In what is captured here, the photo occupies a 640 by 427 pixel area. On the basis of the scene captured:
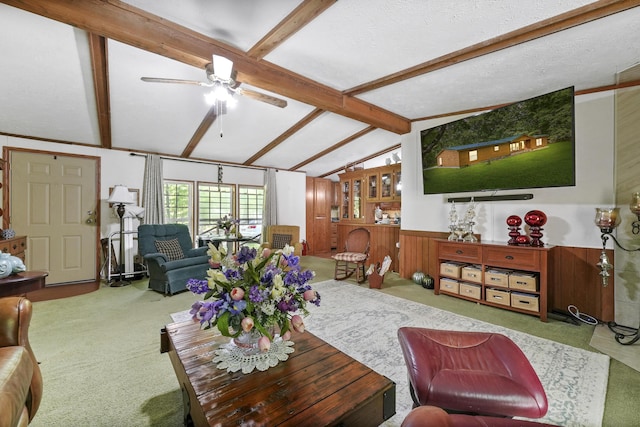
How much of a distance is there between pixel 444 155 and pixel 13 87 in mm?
5150

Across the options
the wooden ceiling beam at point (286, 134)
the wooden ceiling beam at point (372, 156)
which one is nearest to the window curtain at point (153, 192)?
the wooden ceiling beam at point (286, 134)

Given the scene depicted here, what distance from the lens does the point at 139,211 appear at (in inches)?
177

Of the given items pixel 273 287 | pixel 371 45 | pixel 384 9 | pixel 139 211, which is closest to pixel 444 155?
pixel 371 45

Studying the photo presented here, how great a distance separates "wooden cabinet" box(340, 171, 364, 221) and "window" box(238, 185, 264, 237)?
6.64 feet

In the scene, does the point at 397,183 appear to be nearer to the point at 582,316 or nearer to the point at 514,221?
the point at 514,221

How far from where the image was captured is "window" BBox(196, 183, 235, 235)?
5.55 meters

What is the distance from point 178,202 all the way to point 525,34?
560 cm

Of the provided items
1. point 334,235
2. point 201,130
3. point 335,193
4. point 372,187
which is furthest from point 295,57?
point 334,235

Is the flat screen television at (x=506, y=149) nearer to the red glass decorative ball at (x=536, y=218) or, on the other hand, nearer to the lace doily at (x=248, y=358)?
the red glass decorative ball at (x=536, y=218)

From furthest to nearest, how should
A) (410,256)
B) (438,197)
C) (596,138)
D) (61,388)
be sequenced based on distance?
(410,256) → (438,197) → (596,138) → (61,388)

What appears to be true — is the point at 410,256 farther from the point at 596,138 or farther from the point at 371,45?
the point at 371,45

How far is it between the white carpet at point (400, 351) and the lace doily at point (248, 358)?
0.74 meters

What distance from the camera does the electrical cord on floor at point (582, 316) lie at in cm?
267

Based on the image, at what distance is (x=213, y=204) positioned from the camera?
5.71 metres
